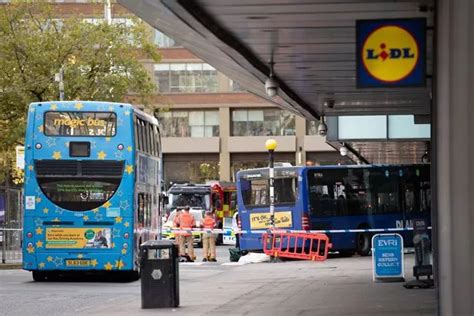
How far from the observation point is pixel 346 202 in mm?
33062

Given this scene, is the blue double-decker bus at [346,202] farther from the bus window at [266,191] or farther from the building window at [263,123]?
the building window at [263,123]

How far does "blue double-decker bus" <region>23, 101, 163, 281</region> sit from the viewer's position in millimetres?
22078

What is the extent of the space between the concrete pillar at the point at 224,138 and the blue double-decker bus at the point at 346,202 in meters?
36.3

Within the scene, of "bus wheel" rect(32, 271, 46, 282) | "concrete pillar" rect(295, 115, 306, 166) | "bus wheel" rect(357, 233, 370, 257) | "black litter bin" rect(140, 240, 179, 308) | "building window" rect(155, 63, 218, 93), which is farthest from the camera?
"building window" rect(155, 63, 218, 93)

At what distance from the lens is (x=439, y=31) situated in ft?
33.2

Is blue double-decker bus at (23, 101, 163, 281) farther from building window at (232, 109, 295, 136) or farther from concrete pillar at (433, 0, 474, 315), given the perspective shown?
building window at (232, 109, 295, 136)

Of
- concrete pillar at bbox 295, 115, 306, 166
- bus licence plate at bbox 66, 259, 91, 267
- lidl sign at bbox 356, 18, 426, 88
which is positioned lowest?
bus licence plate at bbox 66, 259, 91, 267

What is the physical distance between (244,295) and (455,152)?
9481 mm

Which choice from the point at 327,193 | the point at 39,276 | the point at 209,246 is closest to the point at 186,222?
the point at 209,246

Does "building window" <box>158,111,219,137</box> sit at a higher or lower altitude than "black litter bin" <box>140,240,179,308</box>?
higher

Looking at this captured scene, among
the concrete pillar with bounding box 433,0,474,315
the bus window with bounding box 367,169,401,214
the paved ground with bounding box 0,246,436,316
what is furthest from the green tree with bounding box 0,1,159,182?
the concrete pillar with bounding box 433,0,474,315

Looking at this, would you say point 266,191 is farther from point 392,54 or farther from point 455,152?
point 455,152

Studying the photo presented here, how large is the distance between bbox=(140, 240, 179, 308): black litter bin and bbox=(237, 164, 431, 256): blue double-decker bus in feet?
55.9

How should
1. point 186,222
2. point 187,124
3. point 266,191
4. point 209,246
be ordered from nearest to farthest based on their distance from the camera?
point 186,222 < point 209,246 < point 266,191 < point 187,124
